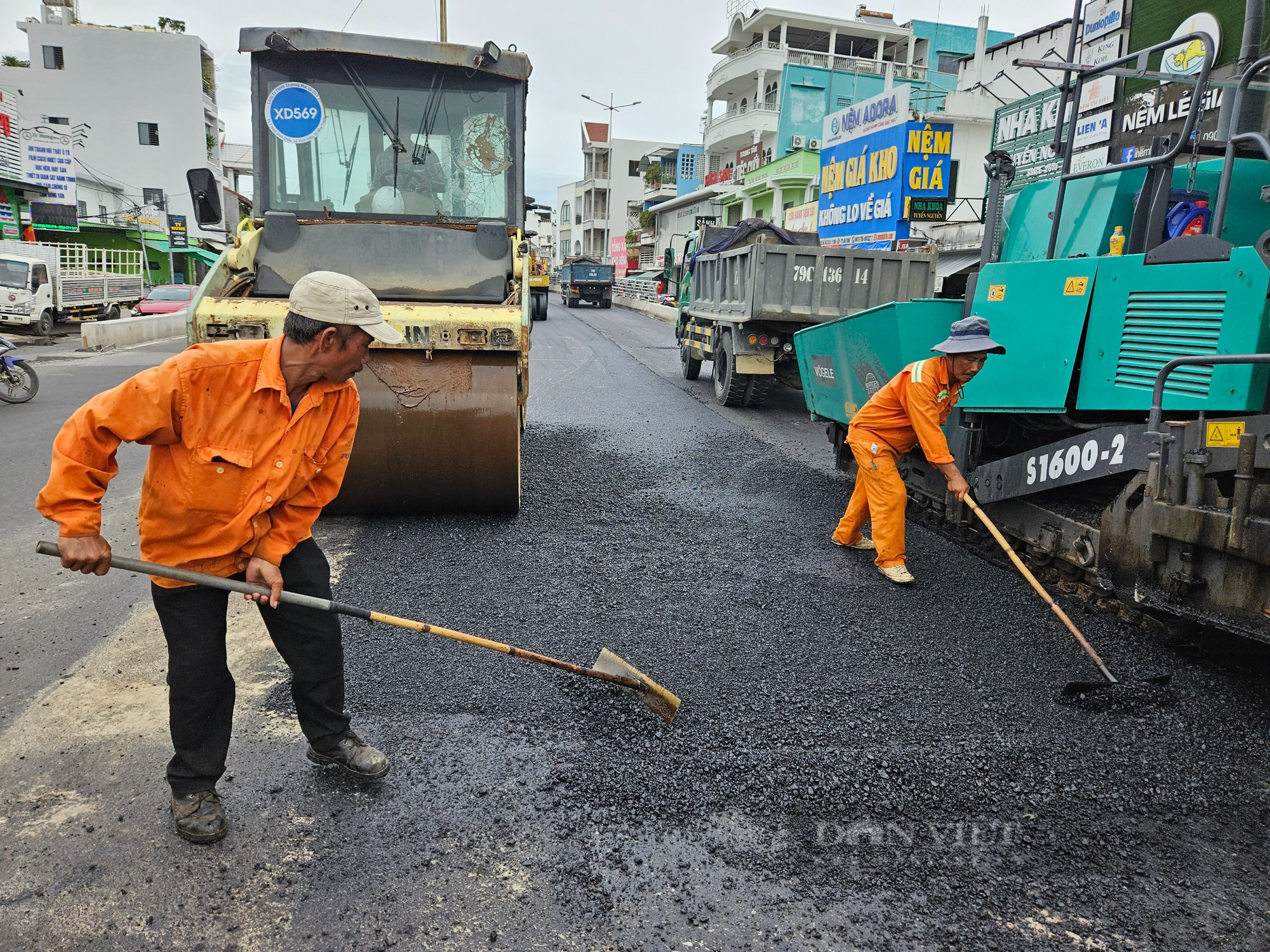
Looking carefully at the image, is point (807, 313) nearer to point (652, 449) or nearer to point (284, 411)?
point (652, 449)

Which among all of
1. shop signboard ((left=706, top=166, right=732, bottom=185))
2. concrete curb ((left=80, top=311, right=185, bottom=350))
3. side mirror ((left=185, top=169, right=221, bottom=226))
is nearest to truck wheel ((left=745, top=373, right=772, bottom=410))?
side mirror ((left=185, top=169, right=221, bottom=226))

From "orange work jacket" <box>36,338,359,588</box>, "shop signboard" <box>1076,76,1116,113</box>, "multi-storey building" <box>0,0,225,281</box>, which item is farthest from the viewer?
"multi-storey building" <box>0,0,225,281</box>

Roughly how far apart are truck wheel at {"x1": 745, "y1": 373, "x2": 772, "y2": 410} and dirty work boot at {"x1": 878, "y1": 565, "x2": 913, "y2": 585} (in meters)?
5.91

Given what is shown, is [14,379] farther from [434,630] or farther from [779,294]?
[434,630]

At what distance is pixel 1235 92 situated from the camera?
124 inches

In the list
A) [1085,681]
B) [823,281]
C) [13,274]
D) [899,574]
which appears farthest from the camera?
[13,274]

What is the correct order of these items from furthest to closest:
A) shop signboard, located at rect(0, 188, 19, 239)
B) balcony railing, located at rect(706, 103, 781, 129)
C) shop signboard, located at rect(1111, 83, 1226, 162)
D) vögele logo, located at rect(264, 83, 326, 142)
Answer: balcony railing, located at rect(706, 103, 781, 129) → shop signboard, located at rect(0, 188, 19, 239) → vögele logo, located at rect(264, 83, 326, 142) → shop signboard, located at rect(1111, 83, 1226, 162)

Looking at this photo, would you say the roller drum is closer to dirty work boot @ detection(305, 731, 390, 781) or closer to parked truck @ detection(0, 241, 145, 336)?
dirty work boot @ detection(305, 731, 390, 781)

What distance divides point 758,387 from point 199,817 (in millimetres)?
8862

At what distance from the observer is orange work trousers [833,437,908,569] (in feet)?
16.1

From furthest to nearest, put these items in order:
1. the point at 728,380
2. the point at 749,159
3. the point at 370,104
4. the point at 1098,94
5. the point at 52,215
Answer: the point at 749,159, the point at 52,215, the point at 1098,94, the point at 728,380, the point at 370,104

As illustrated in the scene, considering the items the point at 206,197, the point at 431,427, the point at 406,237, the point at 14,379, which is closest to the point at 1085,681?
the point at 431,427

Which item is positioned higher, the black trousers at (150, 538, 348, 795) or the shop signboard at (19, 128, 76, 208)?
the shop signboard at (19, 128, 76, 208)

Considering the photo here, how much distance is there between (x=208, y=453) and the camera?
93.7 inches
